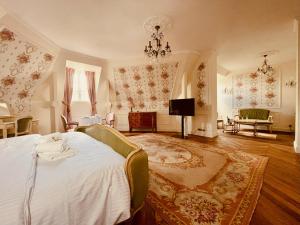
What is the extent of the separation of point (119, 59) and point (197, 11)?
3356 mm

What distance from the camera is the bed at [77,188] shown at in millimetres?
921

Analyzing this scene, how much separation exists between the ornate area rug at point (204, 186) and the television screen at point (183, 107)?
5.56 ft

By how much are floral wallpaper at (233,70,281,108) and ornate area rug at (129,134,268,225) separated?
4455 millimetres

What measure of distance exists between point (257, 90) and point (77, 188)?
792 centimetres

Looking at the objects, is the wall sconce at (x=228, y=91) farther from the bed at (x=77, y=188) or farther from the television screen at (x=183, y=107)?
the bed at (x=77, y=188)

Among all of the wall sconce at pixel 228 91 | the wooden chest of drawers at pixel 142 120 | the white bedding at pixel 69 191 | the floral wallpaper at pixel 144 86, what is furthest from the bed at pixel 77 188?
the wall sconce at pixel 228 91

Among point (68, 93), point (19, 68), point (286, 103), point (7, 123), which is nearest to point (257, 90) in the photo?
point (286, 103)

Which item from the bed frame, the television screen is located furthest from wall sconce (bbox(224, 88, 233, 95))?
the bed frame

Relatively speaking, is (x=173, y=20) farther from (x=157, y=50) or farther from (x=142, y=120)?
(x=142, y=120)

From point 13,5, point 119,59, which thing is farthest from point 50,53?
point 119,59

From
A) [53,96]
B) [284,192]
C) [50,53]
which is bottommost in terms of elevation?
[284,192]

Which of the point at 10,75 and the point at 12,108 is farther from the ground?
the point at 10,75

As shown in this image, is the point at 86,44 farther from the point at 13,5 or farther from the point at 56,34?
the point at 13,5

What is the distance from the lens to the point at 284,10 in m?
2.85
